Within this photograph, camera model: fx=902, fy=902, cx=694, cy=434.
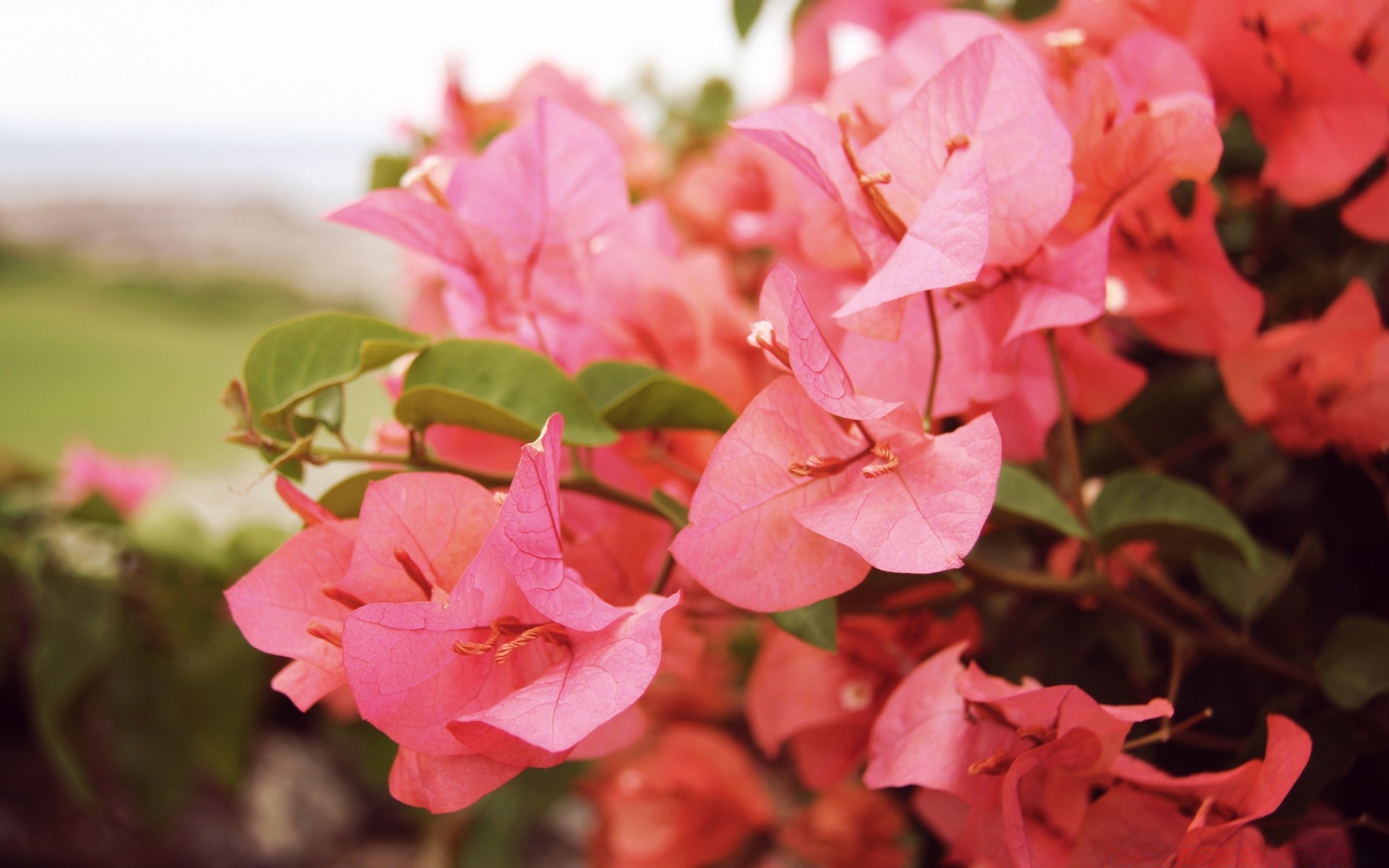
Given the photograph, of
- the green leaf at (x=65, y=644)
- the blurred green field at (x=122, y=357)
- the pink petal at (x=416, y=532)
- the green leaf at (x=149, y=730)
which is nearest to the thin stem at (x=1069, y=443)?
the pink petal at (x=416, y=532)

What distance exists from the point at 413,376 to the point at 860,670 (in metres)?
0.23

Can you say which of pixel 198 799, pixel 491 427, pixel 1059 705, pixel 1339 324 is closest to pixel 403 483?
pixel 491 427

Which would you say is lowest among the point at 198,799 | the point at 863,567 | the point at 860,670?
the point at 198,799

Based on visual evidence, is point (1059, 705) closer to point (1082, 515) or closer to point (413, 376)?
point (1082, 515)

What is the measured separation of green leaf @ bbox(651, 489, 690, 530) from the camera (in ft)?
1.03

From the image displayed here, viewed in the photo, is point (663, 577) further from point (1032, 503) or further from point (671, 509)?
point (1032, 503)

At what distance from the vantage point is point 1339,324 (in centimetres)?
39

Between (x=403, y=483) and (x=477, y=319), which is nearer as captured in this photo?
(x=403, y=483)

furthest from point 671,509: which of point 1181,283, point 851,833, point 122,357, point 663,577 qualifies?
point 122,357

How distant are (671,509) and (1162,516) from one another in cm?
19

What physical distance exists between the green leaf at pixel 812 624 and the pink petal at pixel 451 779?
0.10 m

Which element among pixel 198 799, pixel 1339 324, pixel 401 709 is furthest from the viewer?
pixel 198 799

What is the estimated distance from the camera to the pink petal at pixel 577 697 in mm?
241

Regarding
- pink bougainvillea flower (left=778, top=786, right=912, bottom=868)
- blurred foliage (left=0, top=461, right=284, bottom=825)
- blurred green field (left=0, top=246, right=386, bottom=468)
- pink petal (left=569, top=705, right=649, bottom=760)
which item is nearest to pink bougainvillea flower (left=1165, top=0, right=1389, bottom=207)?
pink petal (left=569, top=705, right=649, bottom=760)
